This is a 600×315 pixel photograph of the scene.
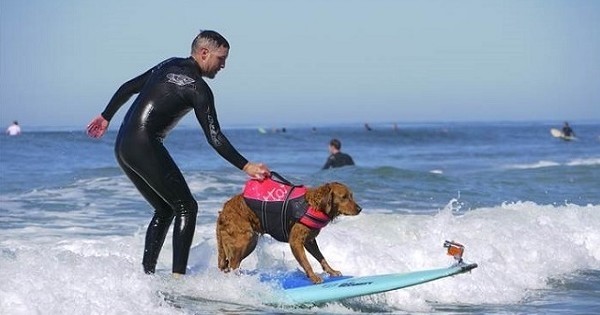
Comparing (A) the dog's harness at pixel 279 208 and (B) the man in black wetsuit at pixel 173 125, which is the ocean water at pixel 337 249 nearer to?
(A) the dog's harness at pixel 279 208

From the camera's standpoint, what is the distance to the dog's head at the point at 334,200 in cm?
702

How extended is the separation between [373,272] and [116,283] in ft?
9.36

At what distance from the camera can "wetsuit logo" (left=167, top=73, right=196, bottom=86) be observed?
669 centimetres

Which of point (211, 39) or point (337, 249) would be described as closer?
point (211, 39)

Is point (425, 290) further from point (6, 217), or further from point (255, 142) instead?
point (255, 142)

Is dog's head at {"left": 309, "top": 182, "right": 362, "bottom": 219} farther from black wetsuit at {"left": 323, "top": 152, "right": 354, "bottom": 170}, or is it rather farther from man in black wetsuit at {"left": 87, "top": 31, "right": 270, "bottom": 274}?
black wetsuit at {"left": 323, "top": 152, "right": 354, "bottom": 170}

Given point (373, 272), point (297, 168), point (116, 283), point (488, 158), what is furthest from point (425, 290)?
point (488, 158)

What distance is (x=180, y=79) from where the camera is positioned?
6.71 meters

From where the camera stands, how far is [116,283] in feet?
21.1

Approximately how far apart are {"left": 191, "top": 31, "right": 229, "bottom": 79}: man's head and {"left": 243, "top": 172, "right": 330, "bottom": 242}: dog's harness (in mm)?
885

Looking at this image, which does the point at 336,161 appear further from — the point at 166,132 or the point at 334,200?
the point at 166,132

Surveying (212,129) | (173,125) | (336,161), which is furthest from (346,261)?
(336,161)

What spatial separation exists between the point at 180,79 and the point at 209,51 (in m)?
0.29

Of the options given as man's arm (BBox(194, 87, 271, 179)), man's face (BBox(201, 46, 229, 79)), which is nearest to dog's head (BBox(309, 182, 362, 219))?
man's arm (BBox(194, 87, 271, 179))
